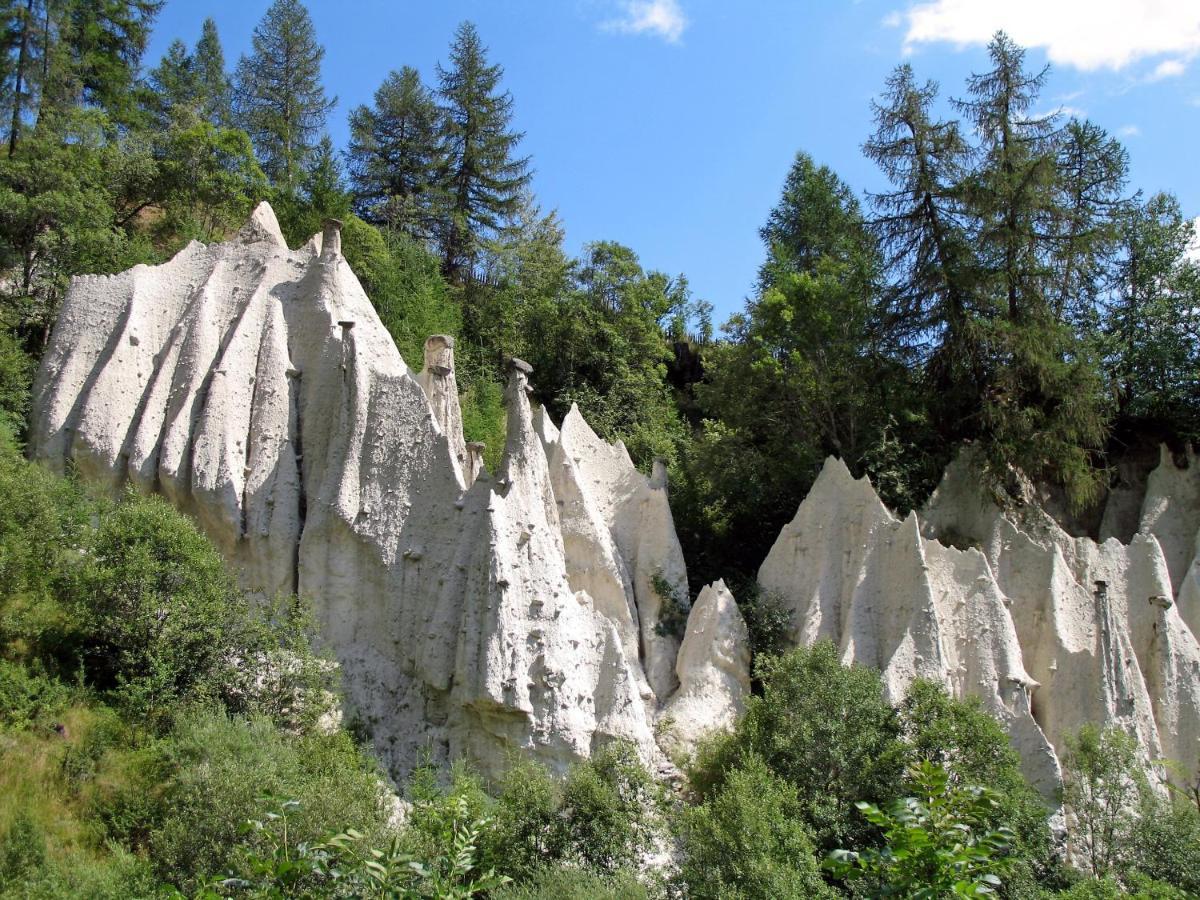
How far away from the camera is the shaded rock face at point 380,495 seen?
1669cm

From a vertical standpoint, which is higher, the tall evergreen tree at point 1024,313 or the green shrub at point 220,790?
the tall evergreen tree at point 1024,313

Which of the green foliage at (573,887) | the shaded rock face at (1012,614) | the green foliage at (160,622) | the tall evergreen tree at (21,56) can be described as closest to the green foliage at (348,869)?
the green foliage at (573,887)

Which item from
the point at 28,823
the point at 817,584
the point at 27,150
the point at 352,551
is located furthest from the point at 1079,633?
the point at 27,150

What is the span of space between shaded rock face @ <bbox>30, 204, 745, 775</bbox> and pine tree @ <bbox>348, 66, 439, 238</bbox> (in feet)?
56.7

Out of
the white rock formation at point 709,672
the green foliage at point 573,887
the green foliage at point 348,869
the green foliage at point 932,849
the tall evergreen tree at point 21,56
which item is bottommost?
the green foliage at point 573,887

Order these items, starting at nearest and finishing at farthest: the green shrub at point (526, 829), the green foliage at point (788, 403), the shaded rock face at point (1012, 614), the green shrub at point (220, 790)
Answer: the green shrub at point (220, 790), the green shrub at point (526, 829), the shaded rock face at point (1012, 614), the green foliage at point (788, 403)

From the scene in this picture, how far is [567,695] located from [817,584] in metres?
5.24

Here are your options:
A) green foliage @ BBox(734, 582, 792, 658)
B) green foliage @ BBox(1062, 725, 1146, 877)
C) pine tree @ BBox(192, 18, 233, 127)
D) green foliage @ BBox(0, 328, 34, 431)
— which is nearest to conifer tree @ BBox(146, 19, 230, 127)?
pine tree @ BBox(192, 18, 233, 127)

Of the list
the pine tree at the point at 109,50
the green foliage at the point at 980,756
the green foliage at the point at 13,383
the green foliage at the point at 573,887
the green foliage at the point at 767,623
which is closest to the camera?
the green foliage at the point at 573,887

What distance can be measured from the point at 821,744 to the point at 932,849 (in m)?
6.74

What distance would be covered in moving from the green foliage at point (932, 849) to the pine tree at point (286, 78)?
3771 centimetres

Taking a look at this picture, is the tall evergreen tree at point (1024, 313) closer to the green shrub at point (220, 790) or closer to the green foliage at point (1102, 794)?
the green foliage at point (1102, 794)

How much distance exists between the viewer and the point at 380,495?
59.7 feet

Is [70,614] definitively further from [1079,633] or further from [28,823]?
[1079,633]
